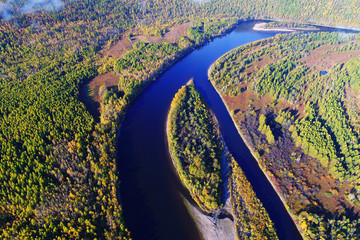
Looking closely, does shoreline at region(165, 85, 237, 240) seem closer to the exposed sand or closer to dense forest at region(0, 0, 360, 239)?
the exposed sand

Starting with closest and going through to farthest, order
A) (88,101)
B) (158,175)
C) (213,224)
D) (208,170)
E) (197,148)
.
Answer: (213,224), (208,170), (158,175), (197,148), (88,101)

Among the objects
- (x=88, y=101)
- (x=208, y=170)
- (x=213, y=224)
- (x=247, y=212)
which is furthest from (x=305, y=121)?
(x=88, y=101)

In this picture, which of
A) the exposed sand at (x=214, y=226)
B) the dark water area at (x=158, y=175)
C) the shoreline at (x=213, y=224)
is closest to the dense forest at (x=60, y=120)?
the dark water area at (x=158, y=175)

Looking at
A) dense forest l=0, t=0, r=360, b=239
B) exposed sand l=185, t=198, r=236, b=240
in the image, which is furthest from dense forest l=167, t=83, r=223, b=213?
dense forest l=0, t=0, r=360, b=239

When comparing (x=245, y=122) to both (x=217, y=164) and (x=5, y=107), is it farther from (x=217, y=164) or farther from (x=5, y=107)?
(x=5, y=107)

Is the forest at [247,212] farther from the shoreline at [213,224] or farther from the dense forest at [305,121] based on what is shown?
the dense forest at [305,121]

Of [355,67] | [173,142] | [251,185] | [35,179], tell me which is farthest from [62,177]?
[355,67]

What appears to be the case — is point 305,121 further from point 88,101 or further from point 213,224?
point 88,101
